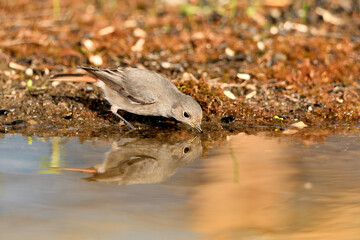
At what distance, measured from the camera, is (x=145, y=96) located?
700cm

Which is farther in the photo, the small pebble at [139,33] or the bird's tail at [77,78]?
the small pebble at [139,33]

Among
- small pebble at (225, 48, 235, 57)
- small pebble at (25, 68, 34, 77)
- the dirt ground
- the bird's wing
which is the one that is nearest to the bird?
the bird's wing

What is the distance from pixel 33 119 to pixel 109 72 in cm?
122

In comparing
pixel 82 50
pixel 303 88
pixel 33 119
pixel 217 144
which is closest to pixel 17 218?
pixel 217 144

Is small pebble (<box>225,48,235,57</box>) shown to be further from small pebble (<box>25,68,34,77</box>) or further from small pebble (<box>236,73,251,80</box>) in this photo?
small pebble (<box>25,68,34,77</box>)

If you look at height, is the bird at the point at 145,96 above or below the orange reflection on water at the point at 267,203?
above

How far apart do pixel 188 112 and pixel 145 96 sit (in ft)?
2.17

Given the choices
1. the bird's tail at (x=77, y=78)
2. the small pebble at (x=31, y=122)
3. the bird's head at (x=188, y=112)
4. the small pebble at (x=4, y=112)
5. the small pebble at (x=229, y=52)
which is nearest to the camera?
the bird's head at (x=188, y=112)

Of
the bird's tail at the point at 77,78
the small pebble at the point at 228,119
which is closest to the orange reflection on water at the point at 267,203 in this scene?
the small pebble at the point at 228,119

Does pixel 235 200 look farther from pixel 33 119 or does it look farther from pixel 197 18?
pixel 197 18

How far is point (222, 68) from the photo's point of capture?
9.25 meters

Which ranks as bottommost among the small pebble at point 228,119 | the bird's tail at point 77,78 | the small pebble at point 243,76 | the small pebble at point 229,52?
the small pebble at point 228,119

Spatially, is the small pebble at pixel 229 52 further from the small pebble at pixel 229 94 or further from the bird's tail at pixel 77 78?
the bird's tail at pixel 77 78

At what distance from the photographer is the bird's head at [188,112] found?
671 centimetres
